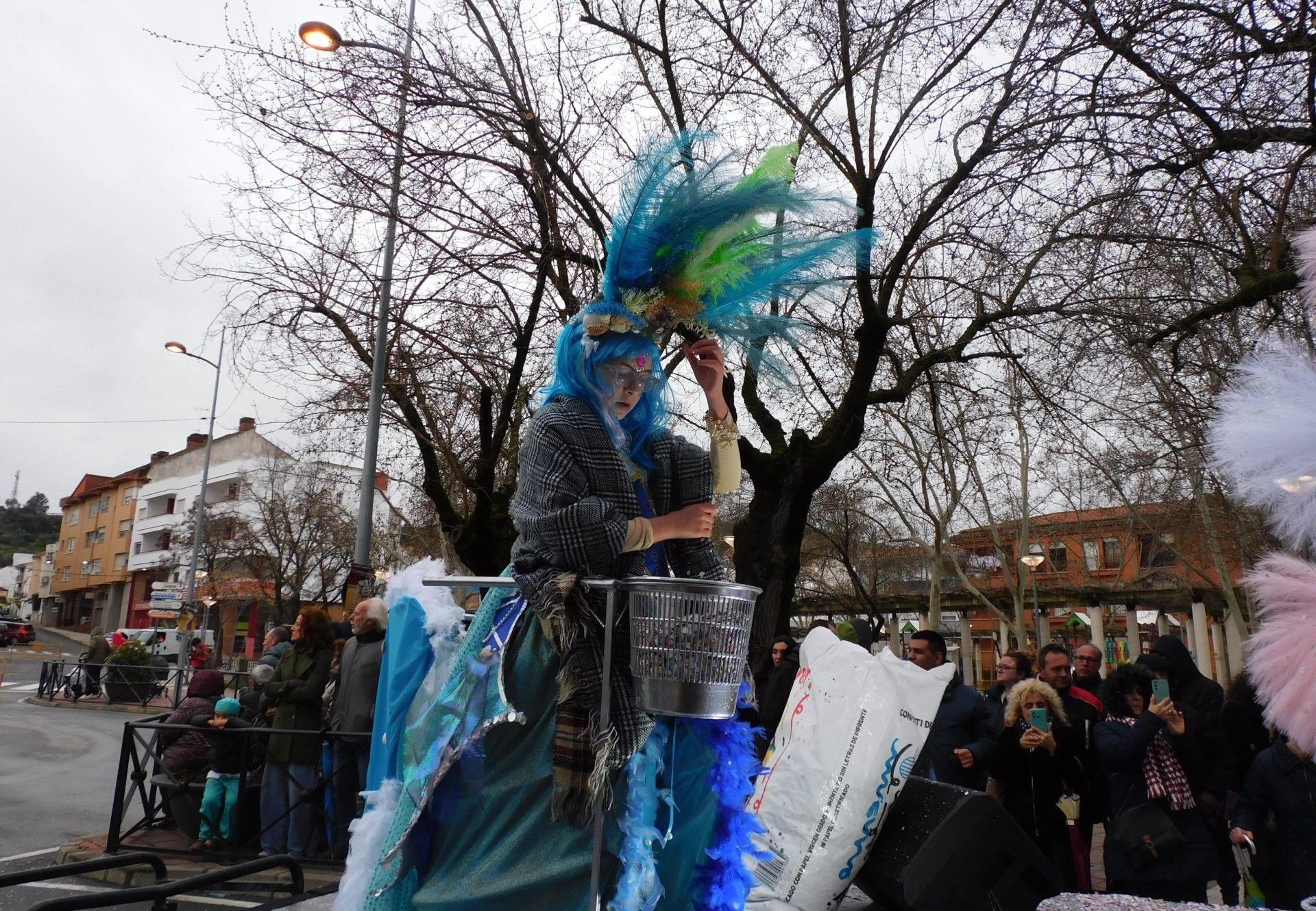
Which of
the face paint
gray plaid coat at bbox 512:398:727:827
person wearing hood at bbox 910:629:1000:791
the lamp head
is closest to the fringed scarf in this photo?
gray plaid coat at bbox 512:398:727:827

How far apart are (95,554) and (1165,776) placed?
7610 centimetres

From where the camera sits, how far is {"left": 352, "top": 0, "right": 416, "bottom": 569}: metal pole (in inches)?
343

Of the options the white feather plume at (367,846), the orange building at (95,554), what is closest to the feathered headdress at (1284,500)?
the white feather plume at (367,846)

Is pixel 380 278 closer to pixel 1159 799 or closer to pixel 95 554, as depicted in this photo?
pixel 1159 799

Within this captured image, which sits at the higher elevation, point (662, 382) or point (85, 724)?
point (662, 382)

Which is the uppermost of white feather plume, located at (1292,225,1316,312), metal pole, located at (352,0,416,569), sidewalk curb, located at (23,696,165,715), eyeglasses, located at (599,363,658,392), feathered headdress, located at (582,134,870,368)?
metal pole, located at (352,0,416,569)

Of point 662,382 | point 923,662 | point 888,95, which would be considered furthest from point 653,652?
point 888,95

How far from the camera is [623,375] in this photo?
241 centimetres

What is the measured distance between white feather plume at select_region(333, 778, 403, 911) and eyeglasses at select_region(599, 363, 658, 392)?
112cm

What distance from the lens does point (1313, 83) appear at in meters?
6.07

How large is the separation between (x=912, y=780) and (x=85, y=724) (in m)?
18.8

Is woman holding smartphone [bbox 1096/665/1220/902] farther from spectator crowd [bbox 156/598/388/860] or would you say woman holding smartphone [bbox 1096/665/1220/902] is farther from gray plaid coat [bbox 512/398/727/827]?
spectator crowd [bbox 156/598/388/860]

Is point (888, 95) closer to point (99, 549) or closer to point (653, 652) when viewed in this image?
point (653, 652)

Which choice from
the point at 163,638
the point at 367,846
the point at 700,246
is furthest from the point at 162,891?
the point at 163,638
